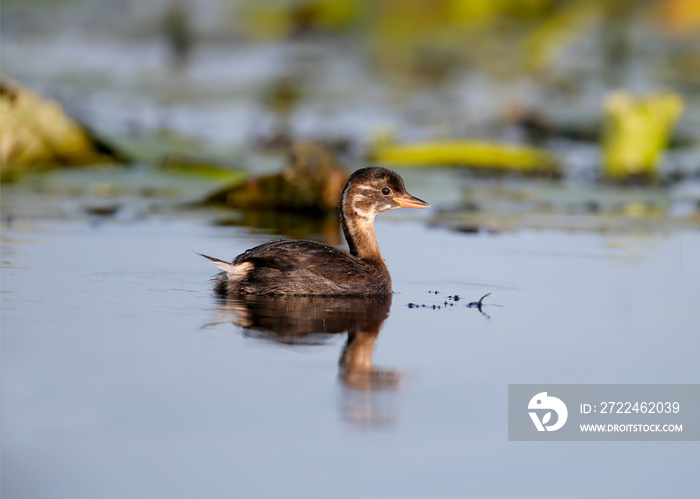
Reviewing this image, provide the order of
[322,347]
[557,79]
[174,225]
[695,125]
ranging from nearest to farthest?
[322,347] < [174,225] < [695,125] < [557,79]

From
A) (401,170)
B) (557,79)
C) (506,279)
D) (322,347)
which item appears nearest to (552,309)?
(506,279)

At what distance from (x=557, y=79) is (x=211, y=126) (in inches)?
242

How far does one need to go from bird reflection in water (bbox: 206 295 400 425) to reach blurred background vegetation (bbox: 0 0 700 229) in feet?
33.2

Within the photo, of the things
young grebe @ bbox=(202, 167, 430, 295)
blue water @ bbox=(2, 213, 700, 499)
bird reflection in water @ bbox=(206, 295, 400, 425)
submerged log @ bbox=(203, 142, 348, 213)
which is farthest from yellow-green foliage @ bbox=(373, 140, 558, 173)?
bird reflection in water @ bbox=(206, 295, 400, 425)

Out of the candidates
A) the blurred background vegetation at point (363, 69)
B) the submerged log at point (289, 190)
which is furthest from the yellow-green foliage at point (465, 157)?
the submerged log at point (289, 190)

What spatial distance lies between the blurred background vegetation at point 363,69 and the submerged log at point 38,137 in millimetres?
3097

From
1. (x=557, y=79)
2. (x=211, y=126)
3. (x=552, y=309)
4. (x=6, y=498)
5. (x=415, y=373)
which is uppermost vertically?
(x=557, y=79)

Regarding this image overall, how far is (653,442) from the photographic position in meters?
5.15

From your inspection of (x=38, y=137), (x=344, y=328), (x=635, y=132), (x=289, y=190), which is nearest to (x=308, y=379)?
(x=344, y=328)

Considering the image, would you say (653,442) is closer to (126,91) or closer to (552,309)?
(552,309)

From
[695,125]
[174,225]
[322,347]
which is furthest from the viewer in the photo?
[695,125]

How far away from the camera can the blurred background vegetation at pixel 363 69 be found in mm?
20078

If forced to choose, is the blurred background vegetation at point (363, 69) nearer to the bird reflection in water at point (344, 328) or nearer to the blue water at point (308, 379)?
the blue water at point (308, 379)

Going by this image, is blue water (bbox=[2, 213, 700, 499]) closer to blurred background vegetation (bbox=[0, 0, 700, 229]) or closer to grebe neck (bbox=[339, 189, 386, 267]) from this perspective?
grebe neck (bbox=[339, 189, 386, 267])
